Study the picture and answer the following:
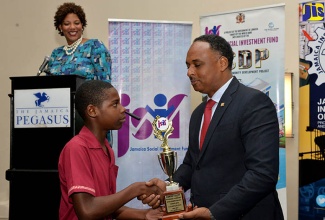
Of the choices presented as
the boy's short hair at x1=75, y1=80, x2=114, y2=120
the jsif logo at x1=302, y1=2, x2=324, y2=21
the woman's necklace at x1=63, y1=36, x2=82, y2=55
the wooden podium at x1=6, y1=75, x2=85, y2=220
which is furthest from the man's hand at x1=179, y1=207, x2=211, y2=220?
the jsif logo at x1=302, y1=2, x2=324, y2=21

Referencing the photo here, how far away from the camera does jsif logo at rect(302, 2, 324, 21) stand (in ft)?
13.1

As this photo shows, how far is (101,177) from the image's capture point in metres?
2.24

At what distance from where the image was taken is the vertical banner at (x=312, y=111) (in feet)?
13.2

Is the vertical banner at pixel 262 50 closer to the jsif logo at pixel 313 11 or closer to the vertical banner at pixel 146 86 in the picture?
the jsif logo at pixel 313 11

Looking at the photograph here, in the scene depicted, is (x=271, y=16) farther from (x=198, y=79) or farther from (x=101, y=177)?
(x=101, y=177)

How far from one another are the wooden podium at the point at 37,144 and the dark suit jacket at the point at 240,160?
1.30 m

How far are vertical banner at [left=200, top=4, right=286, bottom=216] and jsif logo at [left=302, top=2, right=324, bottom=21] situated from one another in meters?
0.19

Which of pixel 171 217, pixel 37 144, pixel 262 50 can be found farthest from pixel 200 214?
pixel 262 50

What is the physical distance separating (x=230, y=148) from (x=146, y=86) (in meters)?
2.48

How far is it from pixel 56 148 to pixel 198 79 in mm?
1460

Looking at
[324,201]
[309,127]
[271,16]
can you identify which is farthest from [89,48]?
[324,201]

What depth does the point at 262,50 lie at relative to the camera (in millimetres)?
4219

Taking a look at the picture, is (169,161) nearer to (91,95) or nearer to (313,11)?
(91,95)

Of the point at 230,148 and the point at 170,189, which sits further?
the point at 170,189
